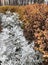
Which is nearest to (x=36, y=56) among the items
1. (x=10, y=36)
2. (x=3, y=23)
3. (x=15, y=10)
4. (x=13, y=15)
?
(x=10, y=36)

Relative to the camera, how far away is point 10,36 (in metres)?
6.86

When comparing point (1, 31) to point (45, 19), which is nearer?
point (45, 19)

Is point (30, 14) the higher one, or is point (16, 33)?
point (30, 14)

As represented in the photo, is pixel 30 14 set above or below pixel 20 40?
above

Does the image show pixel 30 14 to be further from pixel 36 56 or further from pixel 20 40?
pixel 36 56

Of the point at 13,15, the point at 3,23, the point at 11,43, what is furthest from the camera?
the point at 13,15

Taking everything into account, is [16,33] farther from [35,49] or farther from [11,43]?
[35,49]

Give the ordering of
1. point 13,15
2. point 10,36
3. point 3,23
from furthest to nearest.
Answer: point 13,15, point 3,23, point 10,36

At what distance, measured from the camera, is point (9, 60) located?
223 inches

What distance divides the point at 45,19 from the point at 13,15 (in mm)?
2739

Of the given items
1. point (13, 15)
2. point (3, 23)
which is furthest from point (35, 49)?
point (13, 15)

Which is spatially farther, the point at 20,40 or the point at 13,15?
the point at 13,15

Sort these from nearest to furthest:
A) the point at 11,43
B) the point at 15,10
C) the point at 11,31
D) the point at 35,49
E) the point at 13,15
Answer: the point at 35,49 < the point at 11,43 < the point at 11,31 < the point at 13,15 < the point at 15,10

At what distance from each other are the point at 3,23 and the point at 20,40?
6.50ft
